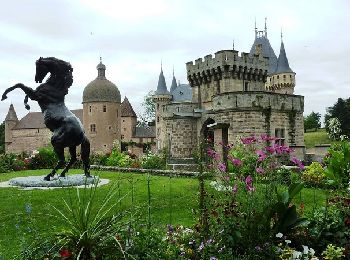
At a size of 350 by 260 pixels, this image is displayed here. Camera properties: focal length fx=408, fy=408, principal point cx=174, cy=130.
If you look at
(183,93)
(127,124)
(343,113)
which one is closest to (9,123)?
(127,124)

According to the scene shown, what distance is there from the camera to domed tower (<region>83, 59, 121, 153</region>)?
49500 mm

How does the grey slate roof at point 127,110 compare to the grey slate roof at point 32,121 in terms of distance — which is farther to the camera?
the grey slate roof at point 32,121

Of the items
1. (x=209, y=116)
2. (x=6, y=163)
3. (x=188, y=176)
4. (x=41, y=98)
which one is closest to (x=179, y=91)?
(x=209, y=116)

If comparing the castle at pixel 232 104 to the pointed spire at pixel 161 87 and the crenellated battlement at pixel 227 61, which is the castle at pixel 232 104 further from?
the pointed spire at pixel 161 87

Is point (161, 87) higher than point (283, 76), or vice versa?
point (161, 87)

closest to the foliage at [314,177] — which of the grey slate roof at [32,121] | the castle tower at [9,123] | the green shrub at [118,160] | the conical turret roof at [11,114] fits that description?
the green shrub at [118,160]

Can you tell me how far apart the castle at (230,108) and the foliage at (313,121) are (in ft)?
142

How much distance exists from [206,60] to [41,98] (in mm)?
19807

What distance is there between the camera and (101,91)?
49.6 m

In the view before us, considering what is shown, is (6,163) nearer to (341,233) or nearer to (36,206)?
(36,206)

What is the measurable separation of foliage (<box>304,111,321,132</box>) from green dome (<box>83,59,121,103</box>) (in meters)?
38.9

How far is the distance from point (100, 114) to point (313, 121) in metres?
43.4

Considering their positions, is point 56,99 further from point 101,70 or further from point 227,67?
point 101,70

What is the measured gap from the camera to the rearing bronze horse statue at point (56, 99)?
10680 millimetres
